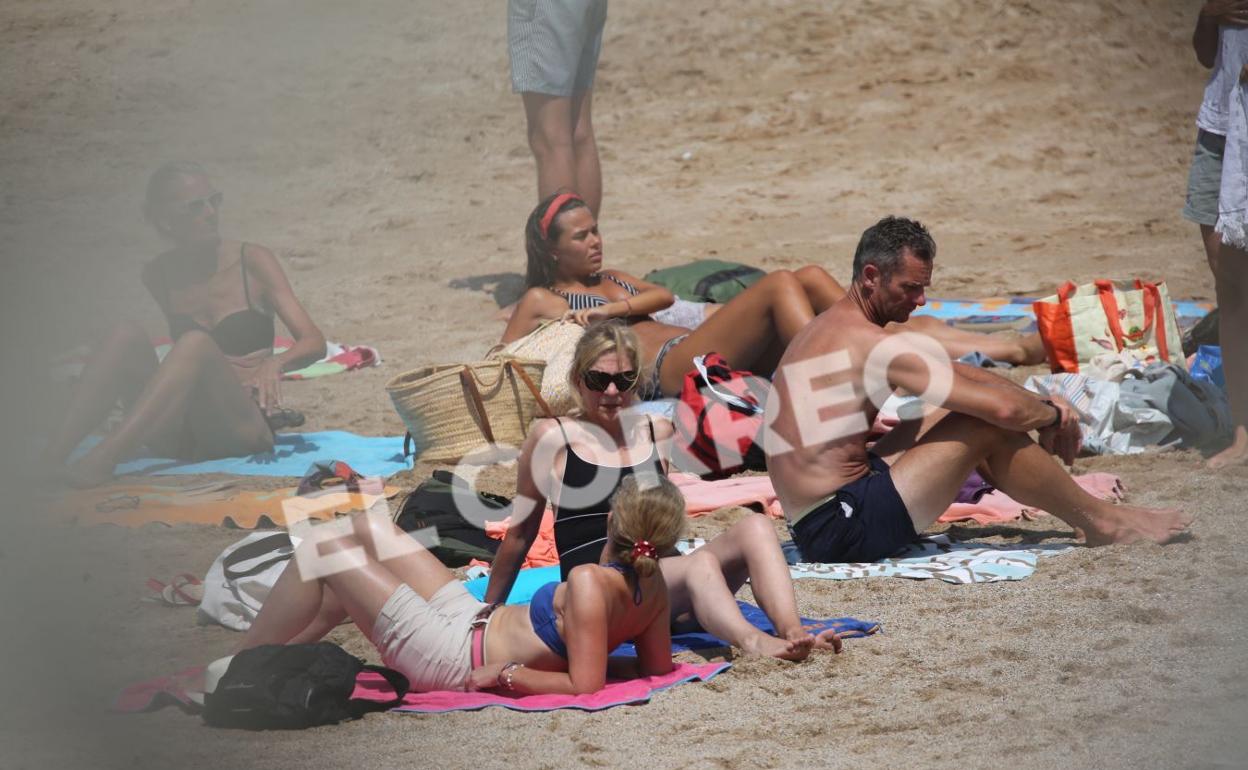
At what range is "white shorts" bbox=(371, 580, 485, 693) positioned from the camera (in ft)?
12.2

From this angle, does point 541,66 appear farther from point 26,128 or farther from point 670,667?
point 670,667

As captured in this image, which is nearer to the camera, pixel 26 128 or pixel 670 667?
pixel 670 667

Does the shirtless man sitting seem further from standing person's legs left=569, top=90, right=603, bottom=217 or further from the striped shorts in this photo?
the striped shorts

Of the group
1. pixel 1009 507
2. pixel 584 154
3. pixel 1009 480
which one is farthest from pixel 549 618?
pixel 584 154

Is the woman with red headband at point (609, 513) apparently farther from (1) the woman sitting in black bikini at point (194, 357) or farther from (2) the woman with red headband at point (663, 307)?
(1) the woman sitting in black bikini at point (194, 357)

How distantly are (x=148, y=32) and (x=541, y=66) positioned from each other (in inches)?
127

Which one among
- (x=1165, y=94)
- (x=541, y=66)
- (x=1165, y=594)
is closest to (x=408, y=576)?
(x=1165, y=594)

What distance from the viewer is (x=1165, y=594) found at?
4035mm

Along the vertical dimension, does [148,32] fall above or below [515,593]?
above

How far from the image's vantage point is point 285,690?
3475mm

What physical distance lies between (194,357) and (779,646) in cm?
327

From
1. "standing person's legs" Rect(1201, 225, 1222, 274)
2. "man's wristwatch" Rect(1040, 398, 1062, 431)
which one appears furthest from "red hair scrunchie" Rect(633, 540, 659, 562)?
"standing person's legs" Rect(1201, 225, 1222, 274)

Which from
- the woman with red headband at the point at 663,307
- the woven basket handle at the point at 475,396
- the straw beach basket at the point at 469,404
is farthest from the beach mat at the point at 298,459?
the woman with red headband at the point at 663,307

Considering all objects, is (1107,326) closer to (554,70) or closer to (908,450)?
(908,450)
